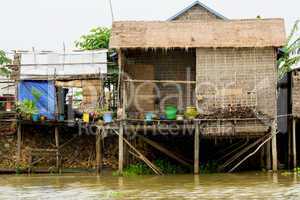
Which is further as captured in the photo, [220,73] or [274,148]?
[220,73]

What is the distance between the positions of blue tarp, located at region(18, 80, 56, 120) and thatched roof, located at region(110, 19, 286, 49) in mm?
3862

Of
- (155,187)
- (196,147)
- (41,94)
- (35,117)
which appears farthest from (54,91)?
(155,187)

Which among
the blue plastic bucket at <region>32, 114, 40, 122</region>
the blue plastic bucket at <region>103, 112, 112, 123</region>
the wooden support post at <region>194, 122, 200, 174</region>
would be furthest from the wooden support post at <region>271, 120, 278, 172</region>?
the blue plastic bucket at <region>32, 114, 40, 122</region>

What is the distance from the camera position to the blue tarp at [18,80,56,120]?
22578mm

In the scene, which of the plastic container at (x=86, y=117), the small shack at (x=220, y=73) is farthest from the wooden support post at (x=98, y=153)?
the small shack at (x=220, y=73)

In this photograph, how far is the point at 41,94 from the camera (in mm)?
22594

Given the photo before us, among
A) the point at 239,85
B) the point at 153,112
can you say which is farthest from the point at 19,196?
the point at 239,85

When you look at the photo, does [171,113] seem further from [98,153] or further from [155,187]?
[155,187]

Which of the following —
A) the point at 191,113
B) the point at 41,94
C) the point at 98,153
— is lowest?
the point at 98,153

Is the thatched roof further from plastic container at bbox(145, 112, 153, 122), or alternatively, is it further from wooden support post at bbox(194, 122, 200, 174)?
wooden support post at bbox(194, 122, 200, 174)

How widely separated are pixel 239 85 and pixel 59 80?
6.25 meters

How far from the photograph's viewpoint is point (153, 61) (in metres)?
20.8

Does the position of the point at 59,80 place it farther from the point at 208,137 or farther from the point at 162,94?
the point at 208,137

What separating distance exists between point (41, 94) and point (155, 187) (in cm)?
745
